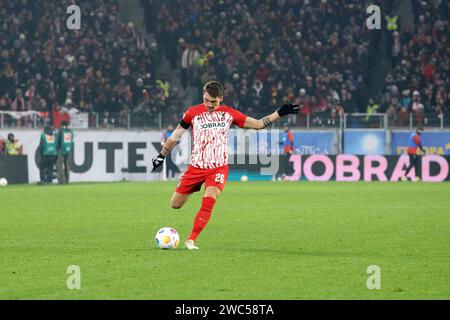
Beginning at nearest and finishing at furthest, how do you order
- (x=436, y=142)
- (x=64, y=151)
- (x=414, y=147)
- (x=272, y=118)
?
(x=272, y=118) < (x=64, y=151) < (x=414, y=147) < (x=436, y=142)

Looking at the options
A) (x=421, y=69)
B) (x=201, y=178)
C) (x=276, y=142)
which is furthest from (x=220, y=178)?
(x=421, y=69)

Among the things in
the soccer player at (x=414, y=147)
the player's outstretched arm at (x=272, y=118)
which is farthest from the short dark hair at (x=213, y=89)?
the soccer player at (x=414, y=147)

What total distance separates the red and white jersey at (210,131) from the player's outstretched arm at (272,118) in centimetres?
10

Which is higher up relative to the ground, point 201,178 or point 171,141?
point 171,141

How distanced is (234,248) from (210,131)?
1533 mm

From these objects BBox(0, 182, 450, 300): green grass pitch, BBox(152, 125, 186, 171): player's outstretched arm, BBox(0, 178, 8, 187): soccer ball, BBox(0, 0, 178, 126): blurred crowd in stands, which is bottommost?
BBox(0, 178, 8, 187): soccer ball

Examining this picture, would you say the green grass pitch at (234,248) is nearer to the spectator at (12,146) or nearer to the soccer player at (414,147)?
the spectator at (12,146)

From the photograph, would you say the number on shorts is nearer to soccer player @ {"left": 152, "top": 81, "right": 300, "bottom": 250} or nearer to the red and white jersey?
soccer player @ {"left": 152, "top": 81, "right": 300, "bottom": 250}

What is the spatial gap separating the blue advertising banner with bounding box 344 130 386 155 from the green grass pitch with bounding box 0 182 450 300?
11.2 m

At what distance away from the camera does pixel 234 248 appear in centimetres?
1324

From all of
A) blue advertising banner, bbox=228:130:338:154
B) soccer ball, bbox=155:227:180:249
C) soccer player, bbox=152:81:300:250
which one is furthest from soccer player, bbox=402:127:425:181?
soccer ball, bbox=155:227:180:249

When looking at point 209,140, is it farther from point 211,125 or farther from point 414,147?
point 414,147

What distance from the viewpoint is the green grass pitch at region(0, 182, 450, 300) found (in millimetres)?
9391

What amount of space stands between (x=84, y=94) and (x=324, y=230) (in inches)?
934
